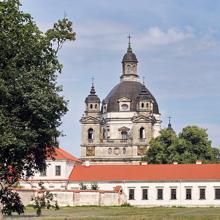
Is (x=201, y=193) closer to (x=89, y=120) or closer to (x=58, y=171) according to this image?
(x=58, y=171)

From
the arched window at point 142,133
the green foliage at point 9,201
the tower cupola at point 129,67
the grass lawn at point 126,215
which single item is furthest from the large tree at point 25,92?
the tower cupola at point 129,67

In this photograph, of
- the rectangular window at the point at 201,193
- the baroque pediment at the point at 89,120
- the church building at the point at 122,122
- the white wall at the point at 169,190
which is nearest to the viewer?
the white wall at the point at 169,190

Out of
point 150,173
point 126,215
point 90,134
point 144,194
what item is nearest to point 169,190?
point 144,194

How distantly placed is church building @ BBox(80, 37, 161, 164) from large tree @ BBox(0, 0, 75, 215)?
86.7 metres

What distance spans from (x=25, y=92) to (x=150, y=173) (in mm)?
55176

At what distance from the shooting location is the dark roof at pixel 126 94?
384 ft

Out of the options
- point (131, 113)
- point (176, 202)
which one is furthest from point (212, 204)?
point (131, 113)

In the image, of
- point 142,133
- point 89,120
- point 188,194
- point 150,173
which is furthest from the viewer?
point 89,120

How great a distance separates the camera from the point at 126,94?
387 feet

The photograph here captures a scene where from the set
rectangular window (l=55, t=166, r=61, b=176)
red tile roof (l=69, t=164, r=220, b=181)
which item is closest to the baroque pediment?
rectangular window (l=55, t=166, r=61, b=176)

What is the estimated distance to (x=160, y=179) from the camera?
7400 cm

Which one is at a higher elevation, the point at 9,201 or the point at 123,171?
the point at 123,171

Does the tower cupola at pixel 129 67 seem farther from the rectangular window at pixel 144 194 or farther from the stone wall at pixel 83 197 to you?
the stone wall at pixel 83 197

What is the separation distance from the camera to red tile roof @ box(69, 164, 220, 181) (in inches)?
2906
